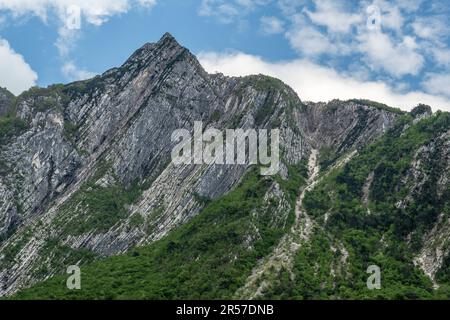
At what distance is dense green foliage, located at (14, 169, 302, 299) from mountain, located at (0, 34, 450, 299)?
15.5 inches

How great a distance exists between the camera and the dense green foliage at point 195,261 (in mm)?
125812

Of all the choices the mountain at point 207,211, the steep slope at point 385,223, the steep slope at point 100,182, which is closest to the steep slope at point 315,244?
the steep slope at point 385,223

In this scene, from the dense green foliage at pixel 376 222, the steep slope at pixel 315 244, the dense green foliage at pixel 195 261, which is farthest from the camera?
the dense green foliage at pixel 195 261

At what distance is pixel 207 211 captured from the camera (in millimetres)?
160250

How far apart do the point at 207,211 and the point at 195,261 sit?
25513 mm

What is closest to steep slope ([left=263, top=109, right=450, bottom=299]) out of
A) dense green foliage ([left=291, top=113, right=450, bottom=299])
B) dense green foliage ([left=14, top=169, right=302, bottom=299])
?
dense green foliage ([left=291, top=113, right=450, bottom=299])

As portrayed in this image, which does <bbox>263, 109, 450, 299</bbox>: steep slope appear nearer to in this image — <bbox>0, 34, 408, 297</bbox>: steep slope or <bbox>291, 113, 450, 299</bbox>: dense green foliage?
<bbox>291, 113, 450, 299</bbox>: dense green foliage

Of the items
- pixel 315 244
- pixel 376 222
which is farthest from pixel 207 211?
pixel 376 222

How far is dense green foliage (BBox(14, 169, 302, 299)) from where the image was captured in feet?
413

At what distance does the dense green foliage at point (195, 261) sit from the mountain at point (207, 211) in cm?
39

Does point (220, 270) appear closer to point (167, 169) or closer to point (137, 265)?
point (137, 265)

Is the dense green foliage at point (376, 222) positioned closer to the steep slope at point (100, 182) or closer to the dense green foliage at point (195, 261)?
the steep slope at point (100, 182)
